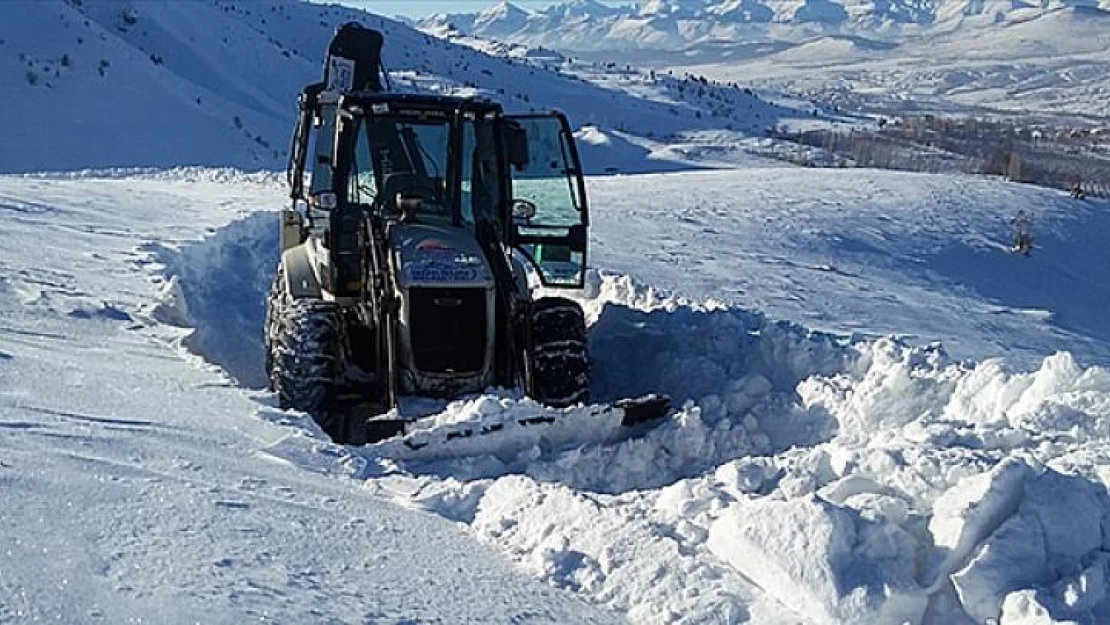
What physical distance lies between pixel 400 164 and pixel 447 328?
145 cm

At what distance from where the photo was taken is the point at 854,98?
391 ft

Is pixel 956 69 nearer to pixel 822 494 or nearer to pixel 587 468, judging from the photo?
pixel 587 468

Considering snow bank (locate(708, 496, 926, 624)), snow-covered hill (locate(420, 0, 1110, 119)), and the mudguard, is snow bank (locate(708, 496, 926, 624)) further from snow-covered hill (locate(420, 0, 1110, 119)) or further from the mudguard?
snow-covered hill (locate(420, 0, 1110, 119))

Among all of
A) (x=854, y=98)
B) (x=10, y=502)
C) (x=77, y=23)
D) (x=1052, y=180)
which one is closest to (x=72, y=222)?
(x=10, y=502)

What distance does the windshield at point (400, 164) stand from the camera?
26.6 ft

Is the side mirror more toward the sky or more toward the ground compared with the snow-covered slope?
more toward the sky

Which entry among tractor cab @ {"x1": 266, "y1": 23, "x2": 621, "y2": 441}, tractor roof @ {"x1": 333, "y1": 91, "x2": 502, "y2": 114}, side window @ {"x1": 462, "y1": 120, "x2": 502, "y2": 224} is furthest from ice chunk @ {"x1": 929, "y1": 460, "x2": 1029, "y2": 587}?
tractor roof @ {"x1": 333, "y1": 91, "x2": 502, "y2": 114}

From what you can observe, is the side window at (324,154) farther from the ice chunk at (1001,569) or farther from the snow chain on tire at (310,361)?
the ice chunk at (1001,569)

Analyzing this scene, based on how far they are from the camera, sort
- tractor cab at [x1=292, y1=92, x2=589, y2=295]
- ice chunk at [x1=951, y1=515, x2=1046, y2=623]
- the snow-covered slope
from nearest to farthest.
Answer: the snow-covered slope → ice chunk at [x1=951, y1=515, x2=1046, y2=623] → tractor cab at [x1=292, y1=92, x2=589, y2=295]

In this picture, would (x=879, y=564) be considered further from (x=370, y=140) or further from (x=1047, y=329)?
(x=1047, y=329)

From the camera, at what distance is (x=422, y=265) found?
7266 millimetres

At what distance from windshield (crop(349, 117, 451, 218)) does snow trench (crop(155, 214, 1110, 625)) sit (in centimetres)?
164

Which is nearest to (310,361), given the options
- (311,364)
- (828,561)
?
(311,364)

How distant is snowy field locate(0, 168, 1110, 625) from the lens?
3.94m
